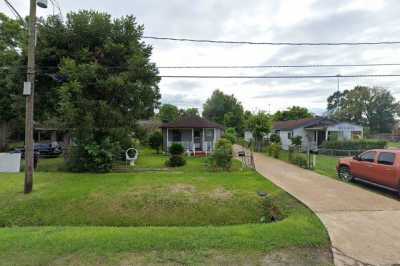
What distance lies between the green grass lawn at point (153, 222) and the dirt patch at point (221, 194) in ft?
0.11

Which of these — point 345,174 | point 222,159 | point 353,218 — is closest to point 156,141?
point 222,159

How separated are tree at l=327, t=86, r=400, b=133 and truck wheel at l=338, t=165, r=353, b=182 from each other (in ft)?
179

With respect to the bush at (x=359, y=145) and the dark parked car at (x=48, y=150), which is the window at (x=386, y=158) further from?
the dark parked car at (x=48, y=150)

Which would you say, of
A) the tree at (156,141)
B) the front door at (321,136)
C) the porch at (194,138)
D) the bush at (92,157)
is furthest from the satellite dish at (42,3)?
the front door at (321,136)

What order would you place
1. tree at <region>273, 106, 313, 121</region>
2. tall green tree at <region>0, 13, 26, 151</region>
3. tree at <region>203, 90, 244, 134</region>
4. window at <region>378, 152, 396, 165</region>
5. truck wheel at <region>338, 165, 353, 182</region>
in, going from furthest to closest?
tree at <region>203, 90, 244, 134</region> < tree at <region>273, 106, 313, 121</region> < tall green tree at <region>0, 13, 26, 151</region> < truck wheel at <region>338, 165, 353, 182</region> < window at <region>378, 152, 396, 165</region>

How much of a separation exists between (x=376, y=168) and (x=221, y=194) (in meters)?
6.05

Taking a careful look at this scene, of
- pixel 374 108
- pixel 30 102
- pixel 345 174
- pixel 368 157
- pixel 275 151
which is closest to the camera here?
pixel 30 102

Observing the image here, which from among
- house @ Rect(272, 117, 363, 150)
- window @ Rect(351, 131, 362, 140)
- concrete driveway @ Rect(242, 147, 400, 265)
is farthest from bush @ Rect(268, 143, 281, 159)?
window @ Rect(351, 131, 362, 140)

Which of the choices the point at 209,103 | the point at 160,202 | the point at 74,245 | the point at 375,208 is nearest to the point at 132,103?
the point at 160,202

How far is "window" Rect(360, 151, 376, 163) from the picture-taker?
882 cm

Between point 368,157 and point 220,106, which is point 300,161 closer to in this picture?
point 368,157

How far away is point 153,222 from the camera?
21.0 feet

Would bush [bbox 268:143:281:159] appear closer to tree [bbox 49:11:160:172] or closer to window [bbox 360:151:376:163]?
window [bbox 360:151:376:163]

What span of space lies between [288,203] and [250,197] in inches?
46.4
